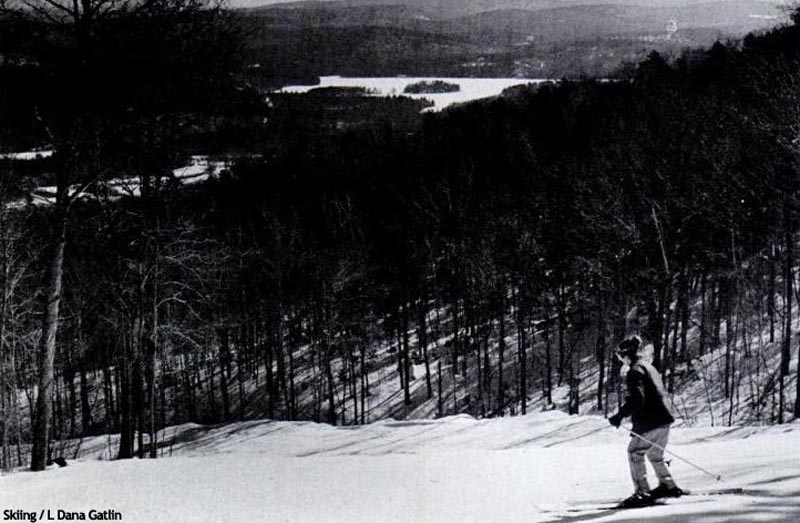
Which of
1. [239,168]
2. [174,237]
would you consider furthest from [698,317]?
[239,168]

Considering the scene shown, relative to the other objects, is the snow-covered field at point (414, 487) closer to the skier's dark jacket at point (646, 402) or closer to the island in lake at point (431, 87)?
the skier's dark jacket at point (646, 402)

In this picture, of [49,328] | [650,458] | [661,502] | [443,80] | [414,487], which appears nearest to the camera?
[661,502]

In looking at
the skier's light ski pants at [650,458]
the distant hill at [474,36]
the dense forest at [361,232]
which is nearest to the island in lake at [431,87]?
the distant hill at [474,36]

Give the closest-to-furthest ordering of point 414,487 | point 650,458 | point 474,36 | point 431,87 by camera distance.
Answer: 1. point 650,458
2. point 414,487
3. point 431,87
4. point 474,36

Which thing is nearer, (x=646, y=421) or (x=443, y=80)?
(x=646, y=421)

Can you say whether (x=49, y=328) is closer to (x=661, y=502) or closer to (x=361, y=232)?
(x=661, y=502)

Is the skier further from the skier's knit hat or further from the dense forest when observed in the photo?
the dense forest

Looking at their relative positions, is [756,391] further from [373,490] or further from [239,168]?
[239,168]

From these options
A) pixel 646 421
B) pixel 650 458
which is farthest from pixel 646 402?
pixel 650 458
